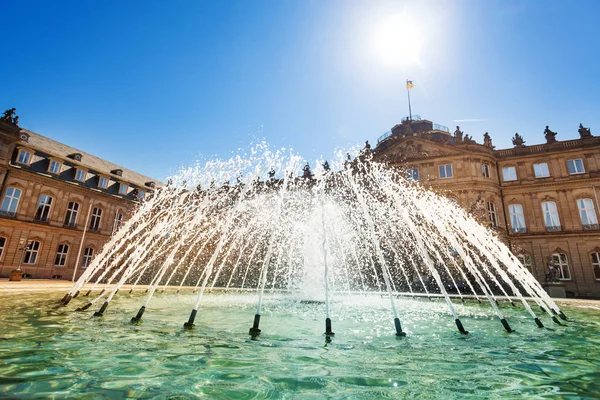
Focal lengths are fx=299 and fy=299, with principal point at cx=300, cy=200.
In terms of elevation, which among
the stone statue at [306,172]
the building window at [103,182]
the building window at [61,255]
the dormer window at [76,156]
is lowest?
the building window at [61,255]

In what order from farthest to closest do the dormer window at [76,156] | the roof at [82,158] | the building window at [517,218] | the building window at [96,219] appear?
the dormer window at [76,156] → the building window at [96,219] → the roof at [82,158] → the building window at [517,218]

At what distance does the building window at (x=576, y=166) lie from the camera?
104ft

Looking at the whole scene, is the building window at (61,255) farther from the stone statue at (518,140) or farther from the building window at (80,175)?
the stone statue at (518,140)

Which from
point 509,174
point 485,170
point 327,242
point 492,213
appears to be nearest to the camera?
point 327,242

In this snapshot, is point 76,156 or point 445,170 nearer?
point 445,170

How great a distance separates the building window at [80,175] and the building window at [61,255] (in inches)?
304

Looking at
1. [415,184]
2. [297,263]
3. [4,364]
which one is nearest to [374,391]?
[4,364]

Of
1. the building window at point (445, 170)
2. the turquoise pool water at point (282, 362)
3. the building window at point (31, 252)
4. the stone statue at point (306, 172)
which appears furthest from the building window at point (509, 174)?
the building window at point (31, 252)

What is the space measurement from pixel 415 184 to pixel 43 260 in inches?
1570

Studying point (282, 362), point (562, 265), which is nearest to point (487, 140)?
point (562, 265)

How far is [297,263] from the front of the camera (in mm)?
29578

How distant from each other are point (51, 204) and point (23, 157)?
5.27 meters

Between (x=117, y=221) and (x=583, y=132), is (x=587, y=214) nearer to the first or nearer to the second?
(x=583, y=132)

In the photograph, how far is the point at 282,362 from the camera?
171 inches
